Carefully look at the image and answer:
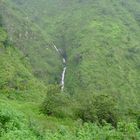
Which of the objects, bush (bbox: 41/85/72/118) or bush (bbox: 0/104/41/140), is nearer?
bush (bbox: 0/104/41/140)

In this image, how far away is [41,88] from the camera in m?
156

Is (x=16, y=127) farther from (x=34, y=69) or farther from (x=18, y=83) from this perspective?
(x=34, y=69)

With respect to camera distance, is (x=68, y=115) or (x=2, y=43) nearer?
(x=68, y=115)

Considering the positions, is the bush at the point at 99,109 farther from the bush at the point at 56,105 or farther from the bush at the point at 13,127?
the bush at the point at 13,127

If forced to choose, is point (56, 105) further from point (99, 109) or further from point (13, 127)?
point (13, 127)

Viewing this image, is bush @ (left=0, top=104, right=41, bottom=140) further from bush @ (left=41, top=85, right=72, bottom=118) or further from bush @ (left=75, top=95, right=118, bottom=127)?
bush @ (left=41, top=85, right=72, bottom=118)

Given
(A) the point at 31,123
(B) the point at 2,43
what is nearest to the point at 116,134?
(A) the point at 31,123

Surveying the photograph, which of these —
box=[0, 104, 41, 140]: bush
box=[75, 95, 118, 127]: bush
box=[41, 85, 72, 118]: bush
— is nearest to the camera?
box=[0, 104, 41, 140]: bush

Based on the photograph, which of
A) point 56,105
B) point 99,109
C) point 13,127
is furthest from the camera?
point 56,105

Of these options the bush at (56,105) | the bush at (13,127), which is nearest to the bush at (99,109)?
the bush at (56,105)

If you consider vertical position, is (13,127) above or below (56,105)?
above

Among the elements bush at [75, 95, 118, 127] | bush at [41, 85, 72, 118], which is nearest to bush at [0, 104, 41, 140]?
bush at [75, 95, 118, 127]

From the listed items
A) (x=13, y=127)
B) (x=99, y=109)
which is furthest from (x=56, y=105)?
(x=13, y=127)

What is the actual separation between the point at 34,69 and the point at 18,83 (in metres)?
53.0
